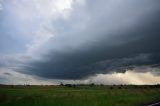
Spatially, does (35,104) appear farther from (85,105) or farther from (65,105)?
(85,105)

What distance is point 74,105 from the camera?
3114 cm

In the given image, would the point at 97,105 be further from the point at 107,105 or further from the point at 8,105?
the point at 8,105

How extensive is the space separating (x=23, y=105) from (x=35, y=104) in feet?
→ 4.97

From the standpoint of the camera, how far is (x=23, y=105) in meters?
31.4

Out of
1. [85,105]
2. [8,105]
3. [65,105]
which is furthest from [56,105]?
[8,105]

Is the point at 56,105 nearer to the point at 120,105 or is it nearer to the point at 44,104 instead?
the point at 44,104

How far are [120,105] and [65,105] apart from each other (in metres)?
6.99

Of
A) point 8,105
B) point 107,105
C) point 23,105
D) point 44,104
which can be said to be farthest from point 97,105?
point 8,105

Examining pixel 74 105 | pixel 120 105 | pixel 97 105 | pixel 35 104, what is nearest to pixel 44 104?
pixel 35 104

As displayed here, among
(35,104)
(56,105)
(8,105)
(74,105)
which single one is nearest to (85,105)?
(74,105)

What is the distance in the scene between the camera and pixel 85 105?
1216 inches

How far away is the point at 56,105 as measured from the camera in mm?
31453

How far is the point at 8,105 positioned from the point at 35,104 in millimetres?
3707

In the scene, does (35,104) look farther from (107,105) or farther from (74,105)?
(107,105)
